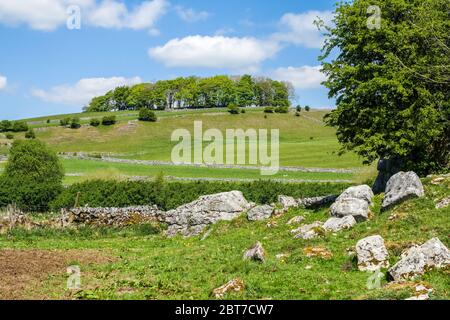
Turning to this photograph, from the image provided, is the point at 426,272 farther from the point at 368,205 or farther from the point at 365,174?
the point at 365,174

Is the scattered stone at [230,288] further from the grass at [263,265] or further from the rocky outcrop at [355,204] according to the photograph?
the rocky outcrop at [355,204]

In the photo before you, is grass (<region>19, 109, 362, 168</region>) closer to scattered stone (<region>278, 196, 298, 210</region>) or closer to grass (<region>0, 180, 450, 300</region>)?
scattered stone (<region>278, 196, 298, 210</region>)

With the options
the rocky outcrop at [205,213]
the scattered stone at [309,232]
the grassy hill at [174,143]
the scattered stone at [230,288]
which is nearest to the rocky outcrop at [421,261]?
the scattered stone at [230,288]

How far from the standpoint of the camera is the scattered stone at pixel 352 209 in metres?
24.2

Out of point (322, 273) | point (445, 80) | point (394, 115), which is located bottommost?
point (322, 273)

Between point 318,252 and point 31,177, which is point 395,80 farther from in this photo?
point 31,177

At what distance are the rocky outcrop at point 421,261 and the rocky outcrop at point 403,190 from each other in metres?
8.82

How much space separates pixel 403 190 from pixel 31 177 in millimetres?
37381

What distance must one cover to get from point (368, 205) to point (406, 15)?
1390 cm

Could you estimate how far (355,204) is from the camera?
81.1 ft

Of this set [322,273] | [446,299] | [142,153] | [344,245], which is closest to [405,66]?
[344,245]

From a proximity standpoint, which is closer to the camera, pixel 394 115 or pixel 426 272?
pixel 426 272

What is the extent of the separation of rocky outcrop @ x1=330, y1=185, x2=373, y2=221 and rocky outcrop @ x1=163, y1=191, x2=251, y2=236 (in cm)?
912
